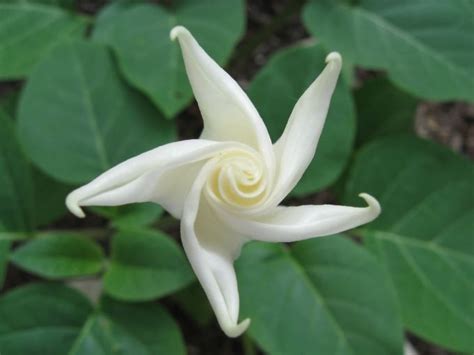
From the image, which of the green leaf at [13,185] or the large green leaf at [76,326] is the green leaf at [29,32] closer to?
the green leaf at [13,185]

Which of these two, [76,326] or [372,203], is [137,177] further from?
[76,326]

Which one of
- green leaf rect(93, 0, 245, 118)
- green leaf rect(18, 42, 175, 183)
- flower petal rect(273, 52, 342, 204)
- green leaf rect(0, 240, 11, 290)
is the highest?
flower petal rect(273, 52, 342, 204)

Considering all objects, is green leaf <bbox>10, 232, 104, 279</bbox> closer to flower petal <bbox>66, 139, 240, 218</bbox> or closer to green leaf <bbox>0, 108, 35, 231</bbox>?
green leaf <bbox>0, 108, 35, 231</bbox>

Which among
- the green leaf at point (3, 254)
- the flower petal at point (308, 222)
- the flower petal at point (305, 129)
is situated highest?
the flower petal at point (305, 129)

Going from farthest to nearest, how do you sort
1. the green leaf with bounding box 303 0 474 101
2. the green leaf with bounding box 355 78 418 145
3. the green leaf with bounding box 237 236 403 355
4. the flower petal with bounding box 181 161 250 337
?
the green leaf with bounding box 355 78 418 145 < the green leaf with bounding box 303 0 474 101 < the green leaf with bounding box 237 236 403 355 < the flower petal with bounding box 181 161 250 337

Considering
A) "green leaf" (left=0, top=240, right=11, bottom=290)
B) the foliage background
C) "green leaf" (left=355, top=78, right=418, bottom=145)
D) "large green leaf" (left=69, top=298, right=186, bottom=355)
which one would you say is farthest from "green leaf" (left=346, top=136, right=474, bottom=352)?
"green leaf" (left=0, top=240, right=11, bottom=290)

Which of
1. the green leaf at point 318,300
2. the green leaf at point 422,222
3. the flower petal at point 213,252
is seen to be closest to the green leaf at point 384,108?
the green leaf at point 422,222
